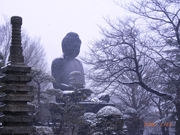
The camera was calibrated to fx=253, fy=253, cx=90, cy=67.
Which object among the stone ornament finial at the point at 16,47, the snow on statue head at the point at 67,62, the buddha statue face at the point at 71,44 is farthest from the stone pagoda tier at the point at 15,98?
the buddha statue face at the point at 71,44

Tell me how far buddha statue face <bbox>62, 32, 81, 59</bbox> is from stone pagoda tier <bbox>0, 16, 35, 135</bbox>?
808 centimetres

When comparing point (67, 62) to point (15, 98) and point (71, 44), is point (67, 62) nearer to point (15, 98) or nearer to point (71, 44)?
point (71, 44)

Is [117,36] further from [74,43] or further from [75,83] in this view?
[74,43]

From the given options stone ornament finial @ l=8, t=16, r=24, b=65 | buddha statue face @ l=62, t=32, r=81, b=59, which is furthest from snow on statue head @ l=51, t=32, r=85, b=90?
stone ornament finial @ l=8, t=16, r=24, b=65

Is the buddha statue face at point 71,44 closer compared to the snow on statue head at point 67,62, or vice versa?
the snow on statue head at point 67,62

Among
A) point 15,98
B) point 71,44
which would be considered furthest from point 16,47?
point 71,44

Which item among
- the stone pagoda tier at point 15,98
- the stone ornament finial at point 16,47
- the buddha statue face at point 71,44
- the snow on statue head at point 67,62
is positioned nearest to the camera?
the stone pagoda tier at point 15,98

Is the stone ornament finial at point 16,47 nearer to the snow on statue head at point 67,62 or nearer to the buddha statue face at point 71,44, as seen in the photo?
the snow on statue head at point 67,62

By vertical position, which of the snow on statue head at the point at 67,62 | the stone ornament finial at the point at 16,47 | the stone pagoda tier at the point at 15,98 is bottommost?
the stone pagoda tier at the point at 15,98

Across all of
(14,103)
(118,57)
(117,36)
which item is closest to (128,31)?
(117,36)

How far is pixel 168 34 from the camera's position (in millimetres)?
9805

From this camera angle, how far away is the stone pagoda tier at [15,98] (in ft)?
16.2

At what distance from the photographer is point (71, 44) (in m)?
13.4

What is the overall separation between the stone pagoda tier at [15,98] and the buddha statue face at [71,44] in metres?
8.08
